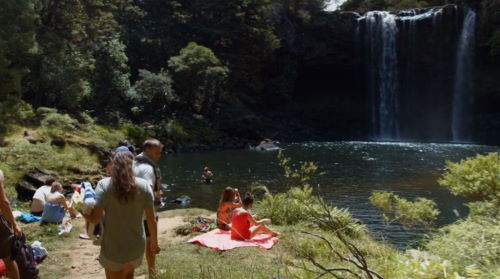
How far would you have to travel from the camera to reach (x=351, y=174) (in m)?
21.4

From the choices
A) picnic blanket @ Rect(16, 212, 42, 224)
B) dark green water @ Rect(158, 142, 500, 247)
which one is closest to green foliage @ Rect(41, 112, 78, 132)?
dark green water @ Rect(158, 142, 500, 247)

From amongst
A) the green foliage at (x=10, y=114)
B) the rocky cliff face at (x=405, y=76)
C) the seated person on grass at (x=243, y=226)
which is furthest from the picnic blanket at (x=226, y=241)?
the rocky cliff face at (x=405, y=76)

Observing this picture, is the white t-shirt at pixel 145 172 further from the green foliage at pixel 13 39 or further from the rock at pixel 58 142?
the green foliage at pixel 13 39

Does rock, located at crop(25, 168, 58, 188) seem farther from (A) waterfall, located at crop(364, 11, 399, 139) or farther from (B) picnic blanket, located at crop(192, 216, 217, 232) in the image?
(A) waterfall, located at crop(364, 11, 399, 139)

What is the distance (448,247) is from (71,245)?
6.37 meters

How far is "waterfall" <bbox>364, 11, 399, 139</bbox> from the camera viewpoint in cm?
4288

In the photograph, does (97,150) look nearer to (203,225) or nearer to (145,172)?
(203,225)

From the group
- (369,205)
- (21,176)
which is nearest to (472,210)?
(369,205)

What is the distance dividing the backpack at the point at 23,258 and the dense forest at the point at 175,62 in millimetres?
17620

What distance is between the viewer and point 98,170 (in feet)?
61.8

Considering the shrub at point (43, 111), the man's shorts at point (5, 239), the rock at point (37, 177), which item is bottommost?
the rock at point (37, 177)

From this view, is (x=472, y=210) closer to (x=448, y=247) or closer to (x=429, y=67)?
(x=448, y=247)

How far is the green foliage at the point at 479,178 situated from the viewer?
838 cm

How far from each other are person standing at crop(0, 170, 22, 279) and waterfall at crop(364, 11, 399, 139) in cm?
4077
